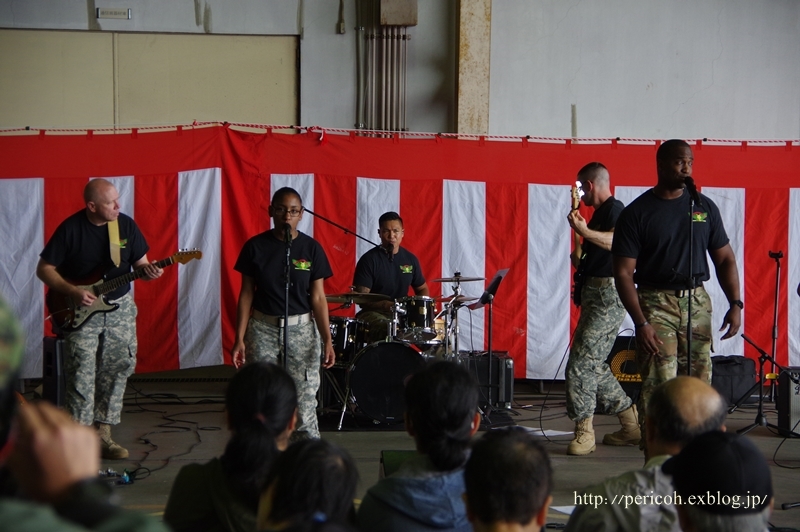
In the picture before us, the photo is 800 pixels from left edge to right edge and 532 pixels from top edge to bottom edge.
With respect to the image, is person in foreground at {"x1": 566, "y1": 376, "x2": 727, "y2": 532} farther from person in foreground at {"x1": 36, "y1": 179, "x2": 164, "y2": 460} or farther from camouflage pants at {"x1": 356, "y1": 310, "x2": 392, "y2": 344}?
camouflage pants at {"x1": 356, "y1": 310, "x2": 392, "y2": 344}

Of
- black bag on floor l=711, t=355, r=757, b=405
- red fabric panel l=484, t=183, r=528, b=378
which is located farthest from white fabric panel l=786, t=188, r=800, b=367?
red fabric panel l=484, t=183, r=528, b=378

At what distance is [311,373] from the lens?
561 centimetres

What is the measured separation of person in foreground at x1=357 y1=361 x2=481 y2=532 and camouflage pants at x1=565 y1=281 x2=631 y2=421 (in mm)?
3442

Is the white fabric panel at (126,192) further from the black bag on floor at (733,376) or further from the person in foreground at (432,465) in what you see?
the person in foreground at (432,465)

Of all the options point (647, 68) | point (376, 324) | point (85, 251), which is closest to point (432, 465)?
point (85, 251)

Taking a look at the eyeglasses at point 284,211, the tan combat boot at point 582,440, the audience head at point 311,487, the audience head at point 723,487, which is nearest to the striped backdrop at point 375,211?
the tan combat boot at point 582,440

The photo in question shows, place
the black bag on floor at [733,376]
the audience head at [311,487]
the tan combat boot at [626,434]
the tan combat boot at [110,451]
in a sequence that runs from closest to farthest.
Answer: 1. the audience head at [311,487]
2. the tan combat boot at [110,451]
3. the tan combat boot at [626,434]
4. the black bag on floor at [733,376]

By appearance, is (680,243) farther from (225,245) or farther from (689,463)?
(225,245)

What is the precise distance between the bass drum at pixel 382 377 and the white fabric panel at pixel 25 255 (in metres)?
3.26

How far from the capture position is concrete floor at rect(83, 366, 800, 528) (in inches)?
192

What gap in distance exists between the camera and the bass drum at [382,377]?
6.65 meters

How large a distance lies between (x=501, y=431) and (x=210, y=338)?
20.9ft

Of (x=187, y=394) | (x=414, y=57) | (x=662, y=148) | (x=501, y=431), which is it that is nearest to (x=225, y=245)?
(x=187, y=394)

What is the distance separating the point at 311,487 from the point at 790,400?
576 centimetres
